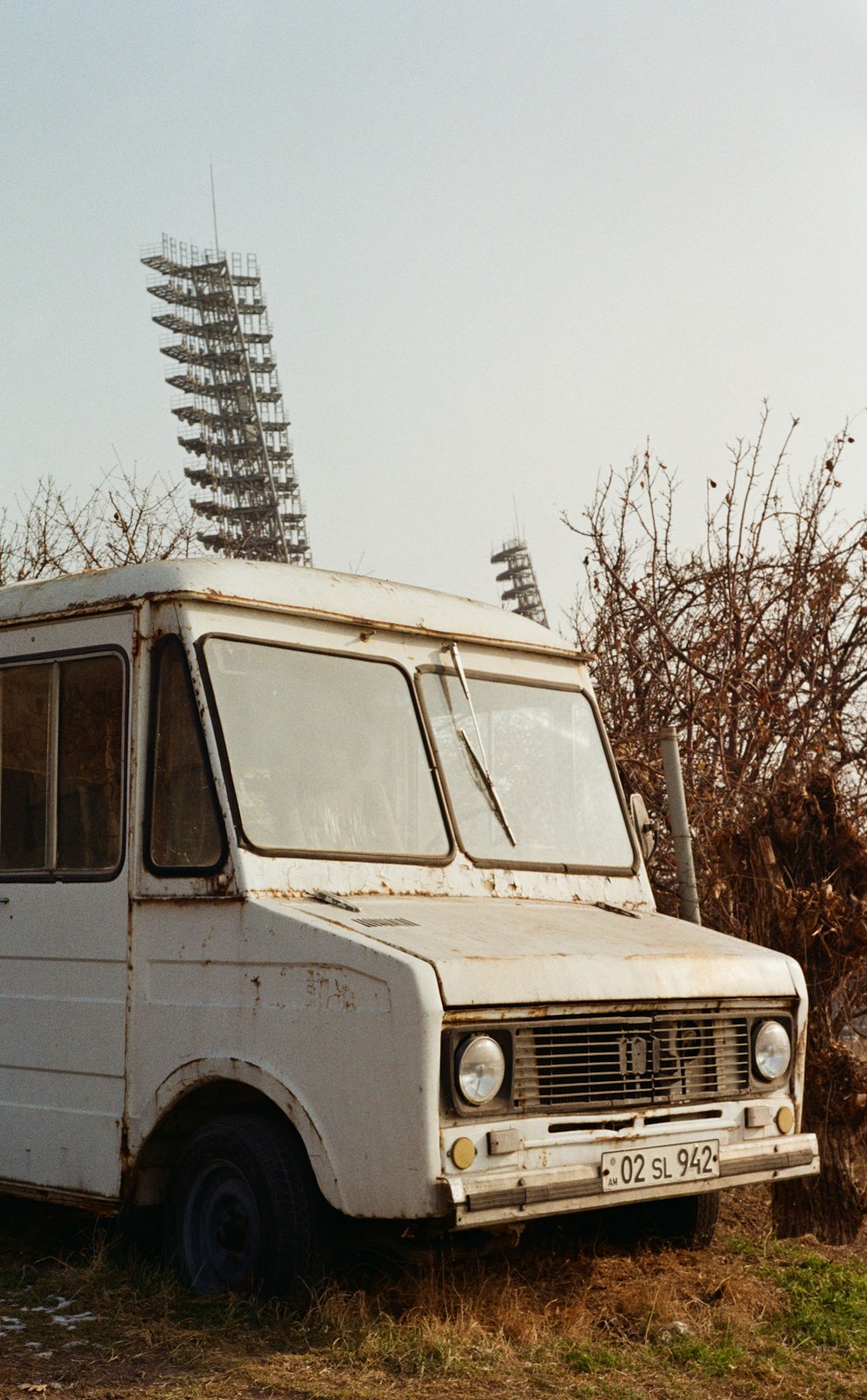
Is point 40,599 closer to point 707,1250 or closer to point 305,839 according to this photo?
point 305,839

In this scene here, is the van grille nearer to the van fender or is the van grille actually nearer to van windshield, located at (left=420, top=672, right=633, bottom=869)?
the van fender

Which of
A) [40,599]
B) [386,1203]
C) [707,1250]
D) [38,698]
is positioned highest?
[40,599]

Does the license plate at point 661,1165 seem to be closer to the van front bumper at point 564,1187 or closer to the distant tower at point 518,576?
the van front bumper at point 564,1187

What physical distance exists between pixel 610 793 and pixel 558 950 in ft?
5.71

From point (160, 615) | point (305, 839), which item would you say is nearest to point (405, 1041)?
point (305, 839)

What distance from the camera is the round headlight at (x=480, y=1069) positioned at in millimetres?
4918

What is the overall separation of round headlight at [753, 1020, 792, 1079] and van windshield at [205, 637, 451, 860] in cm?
133

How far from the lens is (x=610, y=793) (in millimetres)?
6949

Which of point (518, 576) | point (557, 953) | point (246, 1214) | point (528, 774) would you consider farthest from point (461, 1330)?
point (518, 576)

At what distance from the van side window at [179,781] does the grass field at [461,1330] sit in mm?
1430

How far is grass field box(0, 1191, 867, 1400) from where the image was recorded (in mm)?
4746

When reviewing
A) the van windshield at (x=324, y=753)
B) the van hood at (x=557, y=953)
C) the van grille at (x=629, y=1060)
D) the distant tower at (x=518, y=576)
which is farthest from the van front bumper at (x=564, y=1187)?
the distant tower at (x=518, y=576)

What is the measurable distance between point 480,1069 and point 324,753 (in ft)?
4.45

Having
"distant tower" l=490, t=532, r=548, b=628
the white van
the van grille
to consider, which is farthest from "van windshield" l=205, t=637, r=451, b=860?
"distant tower" l=490, t=532, r=548, b=628
